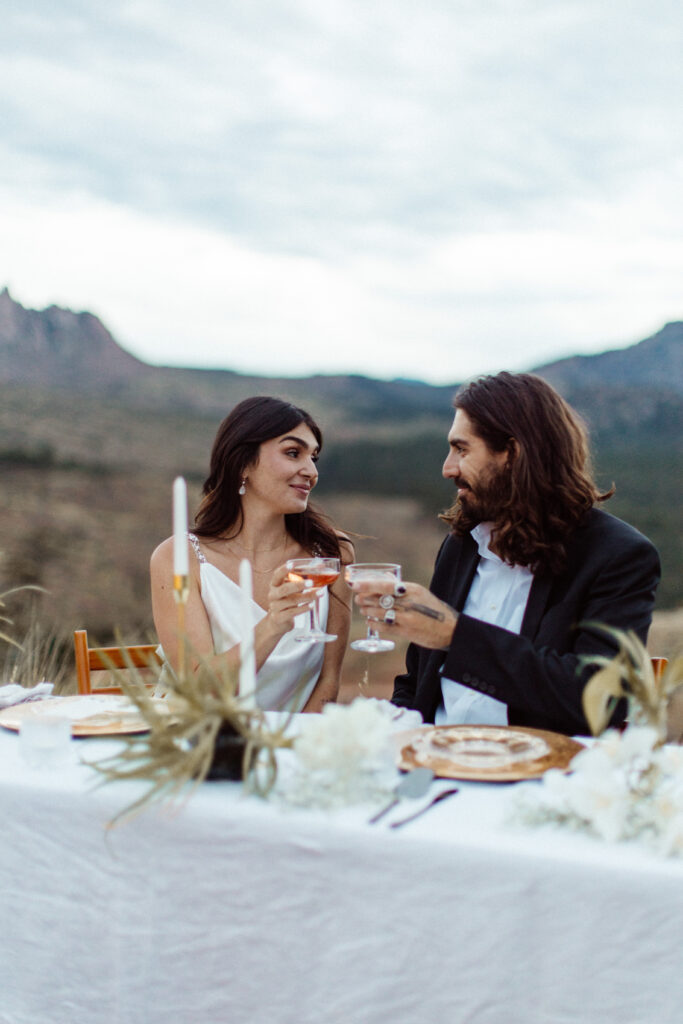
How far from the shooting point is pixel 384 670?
12141 mm

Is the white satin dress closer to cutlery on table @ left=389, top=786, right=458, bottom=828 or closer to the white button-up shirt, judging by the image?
the white button-up shirt

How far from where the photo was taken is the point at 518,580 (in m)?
2.71

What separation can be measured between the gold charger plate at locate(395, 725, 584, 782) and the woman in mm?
1222

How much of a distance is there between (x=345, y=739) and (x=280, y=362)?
11.1 meters

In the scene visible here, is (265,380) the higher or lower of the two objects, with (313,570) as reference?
higher

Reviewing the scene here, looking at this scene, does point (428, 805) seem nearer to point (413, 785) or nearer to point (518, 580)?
point (413, 785)

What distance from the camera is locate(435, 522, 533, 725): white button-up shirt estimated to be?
2.58 m

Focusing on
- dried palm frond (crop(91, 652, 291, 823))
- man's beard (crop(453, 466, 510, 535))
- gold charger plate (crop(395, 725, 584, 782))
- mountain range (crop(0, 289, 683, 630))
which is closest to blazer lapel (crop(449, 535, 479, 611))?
man's beard (crop(453, 466, 510, 535))

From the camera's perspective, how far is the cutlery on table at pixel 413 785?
1516mm

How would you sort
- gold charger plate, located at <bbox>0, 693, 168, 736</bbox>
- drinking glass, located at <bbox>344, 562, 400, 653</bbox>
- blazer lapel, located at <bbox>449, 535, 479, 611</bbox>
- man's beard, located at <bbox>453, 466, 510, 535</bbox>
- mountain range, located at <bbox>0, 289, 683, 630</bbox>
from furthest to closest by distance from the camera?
mountain range, located at <bbox>0, 289, 683, 630</bbox> < blazer lapel, located at <bbox>449, 535, 479, 611</bbox> < man's beard, located at <bbox>453, 466, 510, 535</bbox> < drinking glass, located at <bbox>344, 562, 400, 653</bbox> < gold charger plate, located at <bbox>0, 693, 168, 736</bbox>

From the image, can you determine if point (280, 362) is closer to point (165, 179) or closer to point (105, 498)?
point (165, 179)

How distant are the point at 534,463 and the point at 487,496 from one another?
187 millimetres

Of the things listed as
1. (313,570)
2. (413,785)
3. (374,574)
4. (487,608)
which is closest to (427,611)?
(374,574)

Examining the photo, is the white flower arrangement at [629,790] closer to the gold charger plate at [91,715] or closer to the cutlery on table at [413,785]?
the cutlery on table at [413,785]
